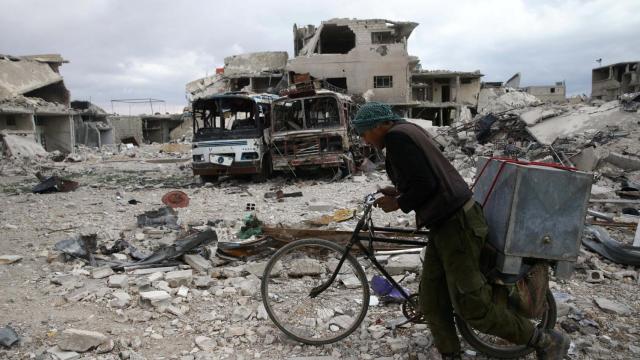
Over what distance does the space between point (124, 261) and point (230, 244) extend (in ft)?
3.75

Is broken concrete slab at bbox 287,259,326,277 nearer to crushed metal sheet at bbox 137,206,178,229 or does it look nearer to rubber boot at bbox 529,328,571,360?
rubber boot at bbox 529,328,571,360

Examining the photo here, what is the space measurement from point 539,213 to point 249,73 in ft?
118

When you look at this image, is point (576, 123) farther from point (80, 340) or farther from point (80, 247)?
point (80, 340)

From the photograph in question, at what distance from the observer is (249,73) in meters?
A: 36.4

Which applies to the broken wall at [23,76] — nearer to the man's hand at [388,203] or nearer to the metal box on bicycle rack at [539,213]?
the man's hand at [388,203]

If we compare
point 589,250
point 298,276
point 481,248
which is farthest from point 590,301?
point 298,276

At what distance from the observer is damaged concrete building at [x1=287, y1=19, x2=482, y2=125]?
32.4 metres

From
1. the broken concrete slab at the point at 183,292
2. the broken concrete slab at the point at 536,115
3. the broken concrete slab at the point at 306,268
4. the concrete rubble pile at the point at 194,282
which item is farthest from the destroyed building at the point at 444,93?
the broken concrete slab at the point at 183,292

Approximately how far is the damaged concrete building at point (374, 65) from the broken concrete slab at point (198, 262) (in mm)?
28050

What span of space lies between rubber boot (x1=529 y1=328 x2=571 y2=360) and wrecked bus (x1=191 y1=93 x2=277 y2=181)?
8855 millimetres

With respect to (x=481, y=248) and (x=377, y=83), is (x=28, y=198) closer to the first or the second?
(x=481, y=248)

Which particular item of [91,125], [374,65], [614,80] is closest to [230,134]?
[374,65]

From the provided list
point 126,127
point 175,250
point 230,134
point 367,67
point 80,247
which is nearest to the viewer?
point 175,250

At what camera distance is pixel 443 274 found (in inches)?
98.6
